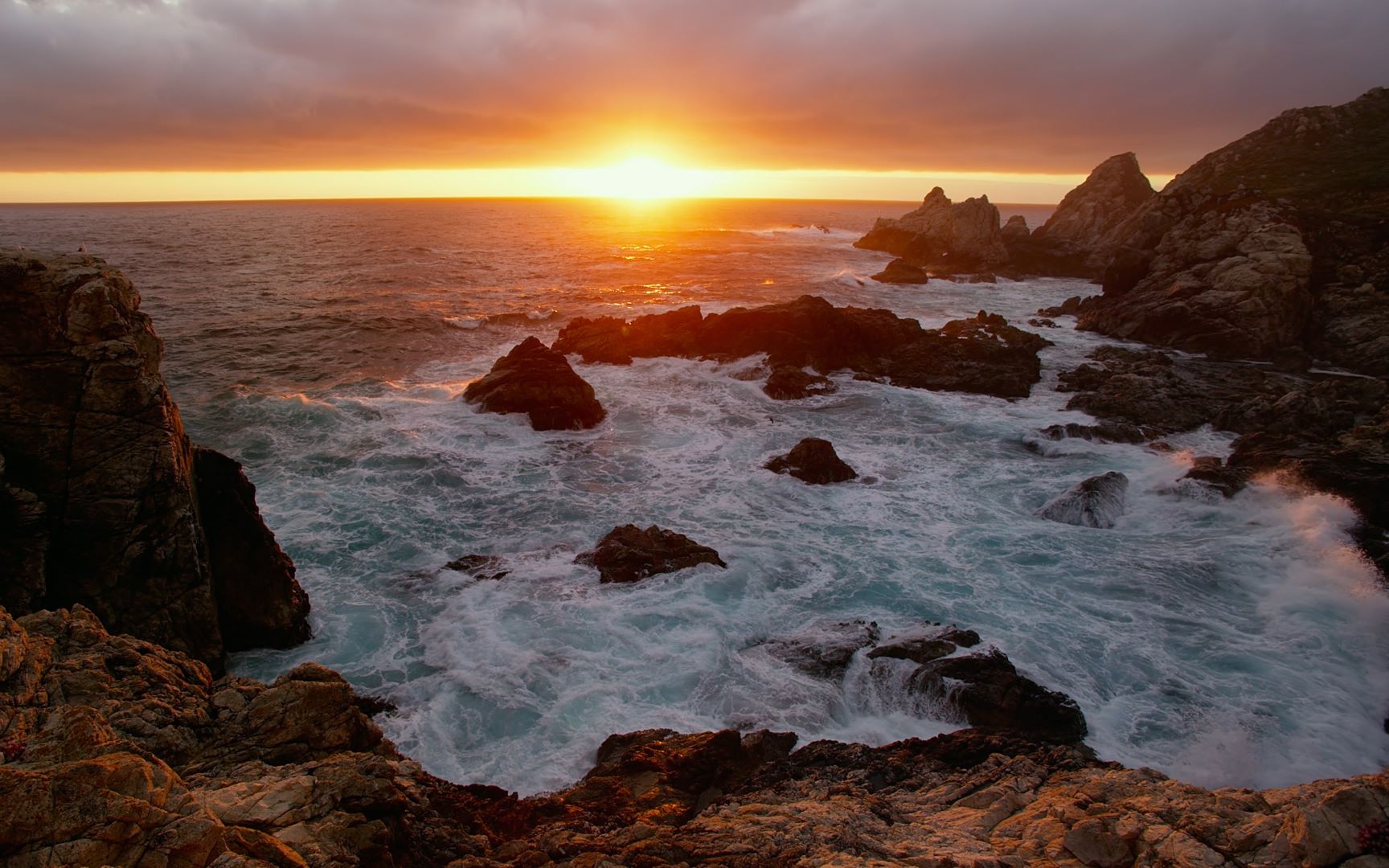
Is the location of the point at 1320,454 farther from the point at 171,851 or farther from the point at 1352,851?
the point at 171,851

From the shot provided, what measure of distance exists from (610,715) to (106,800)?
873 centimetres

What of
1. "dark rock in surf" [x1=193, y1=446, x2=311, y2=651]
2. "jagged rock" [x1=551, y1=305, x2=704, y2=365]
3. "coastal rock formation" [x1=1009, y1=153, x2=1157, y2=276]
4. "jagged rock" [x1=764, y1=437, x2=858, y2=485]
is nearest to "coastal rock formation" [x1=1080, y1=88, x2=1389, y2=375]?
"coastal rock formation" [x1=1009, y1=153, x2=1157, y2=276]

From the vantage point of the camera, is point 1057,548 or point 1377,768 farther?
point 1057,548

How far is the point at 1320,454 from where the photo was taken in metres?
22.3

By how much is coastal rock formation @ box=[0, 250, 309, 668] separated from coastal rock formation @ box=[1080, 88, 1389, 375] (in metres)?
48.0

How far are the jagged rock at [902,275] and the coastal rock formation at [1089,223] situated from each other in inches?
709

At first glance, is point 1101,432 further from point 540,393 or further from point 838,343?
point 540,393

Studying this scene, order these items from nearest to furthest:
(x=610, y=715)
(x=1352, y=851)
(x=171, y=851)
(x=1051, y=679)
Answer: (x=171, y=851) → (x=1352, y=851) → (x=610, y=715) → (x=1051, y=679)

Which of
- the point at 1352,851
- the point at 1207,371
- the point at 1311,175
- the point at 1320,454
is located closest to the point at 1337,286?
the point at 1207,371

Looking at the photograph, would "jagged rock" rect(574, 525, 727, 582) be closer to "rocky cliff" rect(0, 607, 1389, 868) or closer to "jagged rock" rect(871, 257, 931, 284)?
"rocky cliff" rect(0, 607, 1389, 868)

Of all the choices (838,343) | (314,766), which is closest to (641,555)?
(314,766)

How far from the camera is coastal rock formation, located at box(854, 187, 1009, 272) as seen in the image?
82688 mm

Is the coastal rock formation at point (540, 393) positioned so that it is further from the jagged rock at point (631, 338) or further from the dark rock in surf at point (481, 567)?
the dark rock in surf at point (481, 567)

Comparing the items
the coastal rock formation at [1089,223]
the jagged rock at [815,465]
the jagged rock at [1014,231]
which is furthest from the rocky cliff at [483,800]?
the jagged rock at [1014,231]
